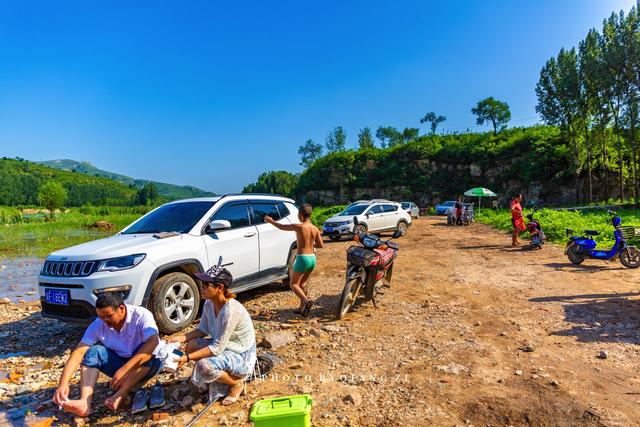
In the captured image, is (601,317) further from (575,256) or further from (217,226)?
(217,226)

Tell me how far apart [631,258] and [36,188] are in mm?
136592

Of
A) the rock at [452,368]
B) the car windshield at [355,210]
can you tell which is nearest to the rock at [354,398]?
the rock at [452,368]

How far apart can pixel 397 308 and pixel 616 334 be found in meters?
2.96

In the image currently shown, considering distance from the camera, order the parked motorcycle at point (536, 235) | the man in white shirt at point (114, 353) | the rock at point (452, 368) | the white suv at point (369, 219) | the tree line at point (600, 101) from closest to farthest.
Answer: the man in white shirt at point (114, 353), the rock at point (452, 368), the parked motorcycle at point (536, 235), the white suv at point (369, 219), the tree line at point (600, 101)

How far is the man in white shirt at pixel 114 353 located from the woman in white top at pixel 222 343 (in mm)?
318

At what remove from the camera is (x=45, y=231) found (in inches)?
1326

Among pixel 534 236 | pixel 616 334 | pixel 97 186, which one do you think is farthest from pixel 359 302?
pixel 97 186

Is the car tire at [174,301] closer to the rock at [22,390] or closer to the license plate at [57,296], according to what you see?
the license plate at [57,296]

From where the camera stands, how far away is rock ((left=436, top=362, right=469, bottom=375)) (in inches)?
163

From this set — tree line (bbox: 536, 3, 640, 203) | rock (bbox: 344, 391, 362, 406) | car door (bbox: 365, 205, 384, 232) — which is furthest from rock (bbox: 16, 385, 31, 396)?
tree line (bbox: 536, 3, 640, 203)

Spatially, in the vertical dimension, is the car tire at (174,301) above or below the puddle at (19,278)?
above

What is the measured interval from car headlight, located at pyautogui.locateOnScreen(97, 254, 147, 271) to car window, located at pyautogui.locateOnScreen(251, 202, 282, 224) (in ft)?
7.55

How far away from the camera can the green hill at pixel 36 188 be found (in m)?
106

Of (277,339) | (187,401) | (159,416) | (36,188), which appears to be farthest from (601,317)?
(36,188)
